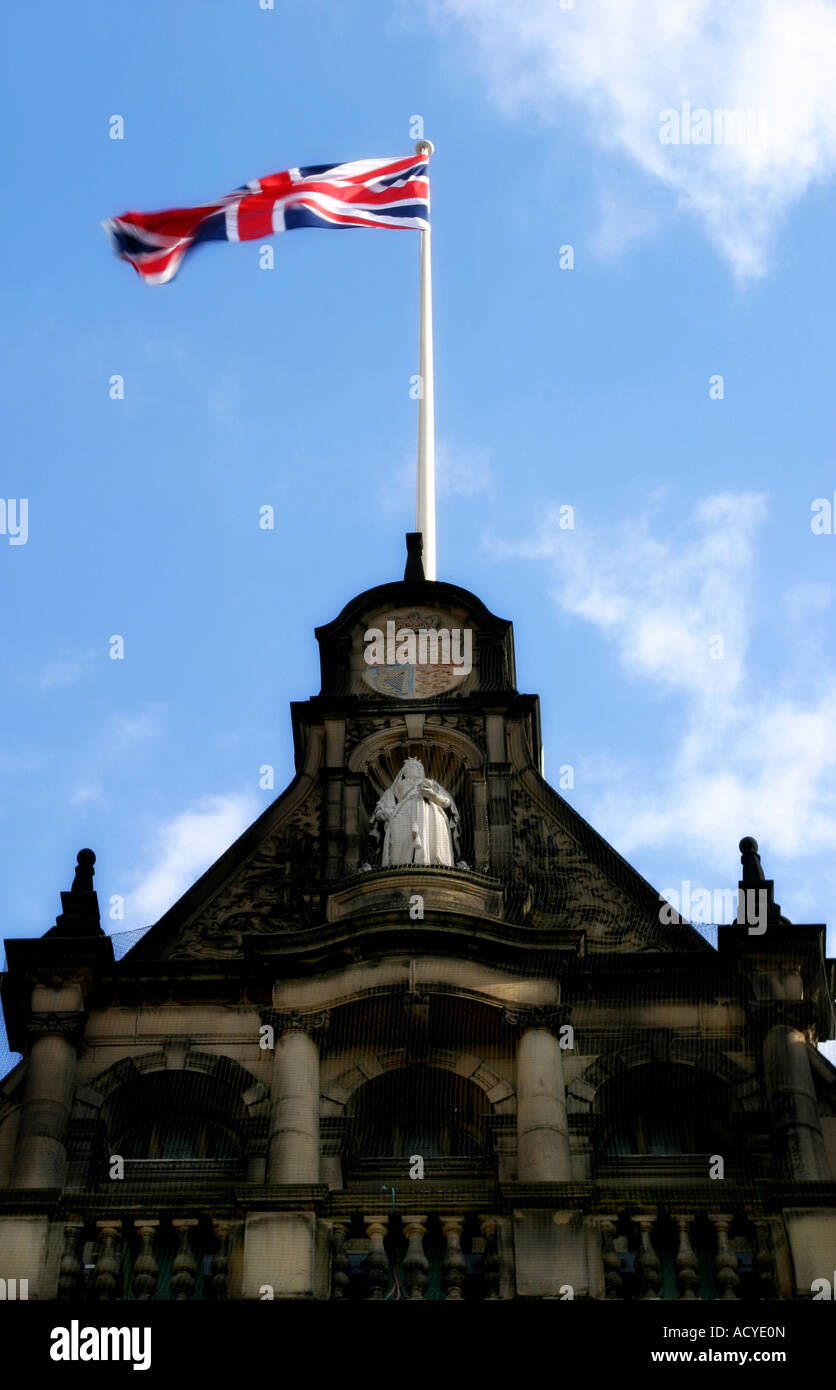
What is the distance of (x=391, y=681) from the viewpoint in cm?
3294

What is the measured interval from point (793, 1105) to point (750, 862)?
420cm

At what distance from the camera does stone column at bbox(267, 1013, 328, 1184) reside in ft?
80.8

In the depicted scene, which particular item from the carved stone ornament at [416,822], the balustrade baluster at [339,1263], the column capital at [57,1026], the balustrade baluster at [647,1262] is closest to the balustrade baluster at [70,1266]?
the balustrade baluster at [339,1263]

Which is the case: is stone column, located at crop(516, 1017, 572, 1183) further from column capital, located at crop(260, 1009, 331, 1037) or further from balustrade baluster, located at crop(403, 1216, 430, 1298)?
column capital, located at crop(260, 1009, 331, 1037)

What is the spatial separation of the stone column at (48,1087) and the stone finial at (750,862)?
793 centimetres

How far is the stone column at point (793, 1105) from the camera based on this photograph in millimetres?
25000

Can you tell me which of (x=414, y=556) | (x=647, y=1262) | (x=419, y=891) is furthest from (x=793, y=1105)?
(x=414, y=556)

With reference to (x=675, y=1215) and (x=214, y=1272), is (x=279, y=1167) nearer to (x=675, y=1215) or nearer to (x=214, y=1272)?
(x=214, y=1272)

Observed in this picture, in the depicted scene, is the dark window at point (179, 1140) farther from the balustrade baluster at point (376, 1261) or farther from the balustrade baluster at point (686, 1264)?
the balustrade baluster at point (686, 1264)

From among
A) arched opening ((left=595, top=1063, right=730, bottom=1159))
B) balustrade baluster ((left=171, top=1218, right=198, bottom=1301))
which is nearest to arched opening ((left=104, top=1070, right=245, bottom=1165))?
balustrade baluster ((left=171, top=1218, right=198, bottom=1301))

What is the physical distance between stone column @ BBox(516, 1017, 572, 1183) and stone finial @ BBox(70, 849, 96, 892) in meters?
5.83

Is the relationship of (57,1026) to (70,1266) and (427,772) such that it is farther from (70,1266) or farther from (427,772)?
(427,772)

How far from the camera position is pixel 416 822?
28.9m
